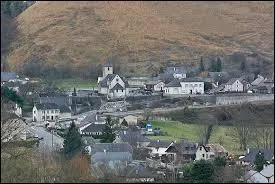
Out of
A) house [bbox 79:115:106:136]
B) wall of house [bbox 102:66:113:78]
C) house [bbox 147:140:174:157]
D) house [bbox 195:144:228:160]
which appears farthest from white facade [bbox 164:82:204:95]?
house [bbox 195:144:228:160]

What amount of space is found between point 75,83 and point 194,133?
9.54 m

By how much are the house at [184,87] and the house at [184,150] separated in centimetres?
790

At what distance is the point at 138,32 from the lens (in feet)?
105

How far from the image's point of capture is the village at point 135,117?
12969 millimetres

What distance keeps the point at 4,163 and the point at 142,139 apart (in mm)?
6761

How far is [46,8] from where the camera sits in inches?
1303

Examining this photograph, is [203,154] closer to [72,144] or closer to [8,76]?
[72,144]

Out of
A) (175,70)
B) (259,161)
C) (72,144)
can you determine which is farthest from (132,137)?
(175,70)

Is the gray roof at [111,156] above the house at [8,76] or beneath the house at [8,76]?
beneath

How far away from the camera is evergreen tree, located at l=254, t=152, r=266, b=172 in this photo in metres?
11.8

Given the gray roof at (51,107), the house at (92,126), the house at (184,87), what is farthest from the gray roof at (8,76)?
the house at (92,126)

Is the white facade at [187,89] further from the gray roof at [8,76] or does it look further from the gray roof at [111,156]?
the gray roof at [111,156]

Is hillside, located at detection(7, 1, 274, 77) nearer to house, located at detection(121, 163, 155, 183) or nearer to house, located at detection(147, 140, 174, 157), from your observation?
house, located at detection(147, 140, 174, 157)

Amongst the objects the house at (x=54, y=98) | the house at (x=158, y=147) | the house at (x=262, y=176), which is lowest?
the house at (x=158, y=147)
